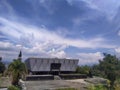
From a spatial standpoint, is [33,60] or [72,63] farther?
[72,63]

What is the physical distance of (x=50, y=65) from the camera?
204 feet

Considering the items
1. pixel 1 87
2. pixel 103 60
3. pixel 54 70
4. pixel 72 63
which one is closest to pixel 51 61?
pixel 54 70

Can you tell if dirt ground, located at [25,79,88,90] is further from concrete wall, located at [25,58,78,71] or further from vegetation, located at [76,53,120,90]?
concrete wall, located at [25,58,78,71]

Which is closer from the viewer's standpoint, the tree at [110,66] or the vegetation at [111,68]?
the vegetation at [111,68]

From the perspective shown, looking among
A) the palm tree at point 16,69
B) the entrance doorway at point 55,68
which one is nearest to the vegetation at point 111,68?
the entrance doorway at point 55,68

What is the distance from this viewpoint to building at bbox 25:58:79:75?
196ft

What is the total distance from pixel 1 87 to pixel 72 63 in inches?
1103

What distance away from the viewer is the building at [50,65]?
59747mm

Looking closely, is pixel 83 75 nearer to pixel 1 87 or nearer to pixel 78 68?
pixel 78 68

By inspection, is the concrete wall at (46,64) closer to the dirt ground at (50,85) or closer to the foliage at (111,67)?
the dirt ground at (50,85)

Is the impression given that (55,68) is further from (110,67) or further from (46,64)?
(110,67)

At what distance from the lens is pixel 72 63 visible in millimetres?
65750

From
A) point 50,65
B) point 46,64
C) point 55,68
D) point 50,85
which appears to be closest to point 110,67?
point 50,85

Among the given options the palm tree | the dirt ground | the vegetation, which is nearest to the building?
the dirt ground
